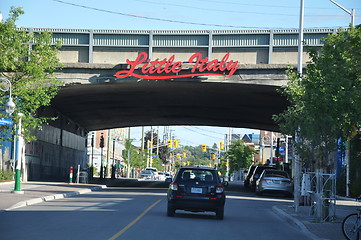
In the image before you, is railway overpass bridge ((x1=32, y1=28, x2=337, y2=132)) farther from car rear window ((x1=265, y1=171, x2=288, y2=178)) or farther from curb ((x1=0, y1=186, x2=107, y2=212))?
curb ((x1=0, y1=186, x2=107, y2=212))

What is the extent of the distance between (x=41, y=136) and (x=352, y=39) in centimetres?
3483

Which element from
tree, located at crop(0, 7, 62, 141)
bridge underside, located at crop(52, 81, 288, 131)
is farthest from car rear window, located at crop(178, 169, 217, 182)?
bridge underside, located at crop(52, 81, 288, 131)

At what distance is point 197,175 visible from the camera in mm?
19984

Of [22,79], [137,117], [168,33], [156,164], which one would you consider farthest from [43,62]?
[156,164]

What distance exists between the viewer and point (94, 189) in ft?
131

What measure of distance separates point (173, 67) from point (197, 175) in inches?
747

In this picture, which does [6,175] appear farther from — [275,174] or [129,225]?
[129,225]

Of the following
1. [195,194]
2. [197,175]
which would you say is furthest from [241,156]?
[195,194]

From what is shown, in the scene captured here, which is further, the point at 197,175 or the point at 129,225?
the point at 197,175

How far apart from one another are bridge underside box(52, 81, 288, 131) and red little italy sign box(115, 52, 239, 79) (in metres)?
1.32

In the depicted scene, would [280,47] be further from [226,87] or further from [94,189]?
[94,189]

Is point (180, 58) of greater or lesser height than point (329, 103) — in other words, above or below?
above

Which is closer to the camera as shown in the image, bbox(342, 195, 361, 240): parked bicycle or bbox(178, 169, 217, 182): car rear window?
bbox(342, 195, 361, 240): parked bicycle

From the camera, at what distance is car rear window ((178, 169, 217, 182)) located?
64.8 feet
